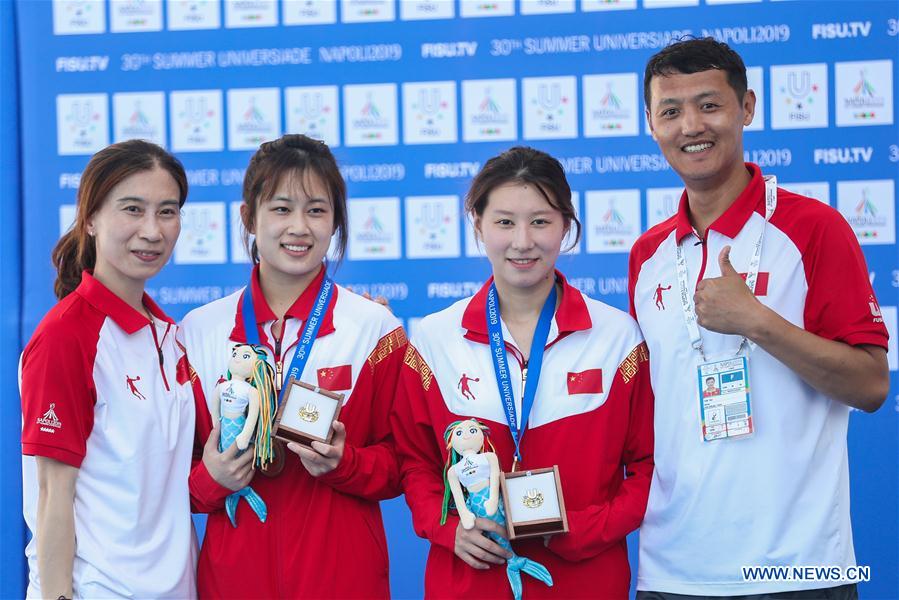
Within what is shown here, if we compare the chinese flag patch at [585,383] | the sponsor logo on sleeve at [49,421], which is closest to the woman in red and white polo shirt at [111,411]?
the sponsor logo on sleeve at [49,421]

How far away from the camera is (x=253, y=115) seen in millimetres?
4180

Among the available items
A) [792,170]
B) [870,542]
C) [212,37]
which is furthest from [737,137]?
[212,37]

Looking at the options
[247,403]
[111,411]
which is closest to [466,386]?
[247,403]

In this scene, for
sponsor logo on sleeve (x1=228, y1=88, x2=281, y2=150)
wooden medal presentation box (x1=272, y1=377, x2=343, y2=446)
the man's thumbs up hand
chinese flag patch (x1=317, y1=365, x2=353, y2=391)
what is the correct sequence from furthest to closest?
sponsor logo on sleeve (x1=228, y1=88, x2=281, y2=150)
chinese flag patch (x1=317, y1=365, x2=353, y2=391)
wooden medal presentation box (x1=272, y1=377, x2=343, y2=446)
the man's thumbs up hand

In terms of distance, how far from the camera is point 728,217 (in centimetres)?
234

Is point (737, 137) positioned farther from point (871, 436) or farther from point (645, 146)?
point (871, 436)

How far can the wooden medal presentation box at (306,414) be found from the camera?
7.36ft

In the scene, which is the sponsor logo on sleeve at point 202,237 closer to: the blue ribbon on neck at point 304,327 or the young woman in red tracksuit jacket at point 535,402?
the blue ribbon on neck at point 304,327

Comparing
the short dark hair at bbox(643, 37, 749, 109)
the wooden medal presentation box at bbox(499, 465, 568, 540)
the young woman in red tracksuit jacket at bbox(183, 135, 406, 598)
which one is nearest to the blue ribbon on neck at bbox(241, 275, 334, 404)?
the young woman in red tracksuit jacket at bbox(183, 135, 406, 598)

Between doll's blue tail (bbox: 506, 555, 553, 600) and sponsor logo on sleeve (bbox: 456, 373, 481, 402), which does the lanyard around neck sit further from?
doll's blue tail (bbox: 506, 555, 553, 600)

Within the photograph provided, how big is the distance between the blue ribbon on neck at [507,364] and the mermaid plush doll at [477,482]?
0.09 metres

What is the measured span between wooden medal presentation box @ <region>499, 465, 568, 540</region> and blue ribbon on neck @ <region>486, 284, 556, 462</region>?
0.11 meters

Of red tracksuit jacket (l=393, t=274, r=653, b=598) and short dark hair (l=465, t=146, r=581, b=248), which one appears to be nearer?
red tracksuit jacket (l=393, t=274, r=653, b=598)

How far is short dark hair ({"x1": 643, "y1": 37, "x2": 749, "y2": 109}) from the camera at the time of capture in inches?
93.8
